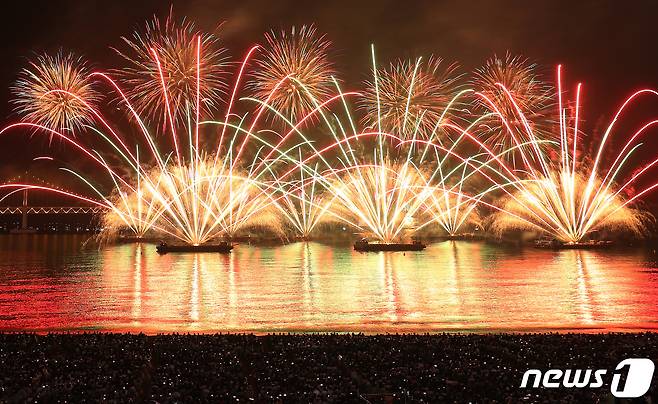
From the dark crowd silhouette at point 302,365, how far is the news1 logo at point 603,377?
6.2 inches

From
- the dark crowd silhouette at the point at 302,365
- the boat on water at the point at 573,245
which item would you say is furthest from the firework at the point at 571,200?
the dark crowd silhouette at the point at 302,365

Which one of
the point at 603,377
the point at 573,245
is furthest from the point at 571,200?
the point at 603,377

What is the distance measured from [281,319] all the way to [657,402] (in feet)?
28.2

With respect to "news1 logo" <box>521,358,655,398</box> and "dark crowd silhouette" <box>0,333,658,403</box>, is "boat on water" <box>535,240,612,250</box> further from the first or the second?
"news1 logo" <box>521,358,655,398</box>

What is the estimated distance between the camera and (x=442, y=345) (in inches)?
476

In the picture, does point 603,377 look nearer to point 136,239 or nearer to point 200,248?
point 200,248

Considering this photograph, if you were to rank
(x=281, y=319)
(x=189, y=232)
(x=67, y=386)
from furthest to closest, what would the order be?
(x=189, y=232), (x=281, y=319), (x=67, y=386)

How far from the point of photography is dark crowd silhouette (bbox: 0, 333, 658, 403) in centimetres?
982

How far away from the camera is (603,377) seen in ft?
34.7

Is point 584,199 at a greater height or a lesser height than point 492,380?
greater

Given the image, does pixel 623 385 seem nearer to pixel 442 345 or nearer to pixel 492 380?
pixel 492 380

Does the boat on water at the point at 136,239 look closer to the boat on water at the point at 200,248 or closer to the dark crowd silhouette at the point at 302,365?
the boat on water at the point at 200,248

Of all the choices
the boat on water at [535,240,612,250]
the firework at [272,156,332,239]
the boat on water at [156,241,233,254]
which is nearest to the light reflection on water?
the boat on water at [156,241,233,254]

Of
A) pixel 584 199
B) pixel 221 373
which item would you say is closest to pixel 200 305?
pixel 221 373
